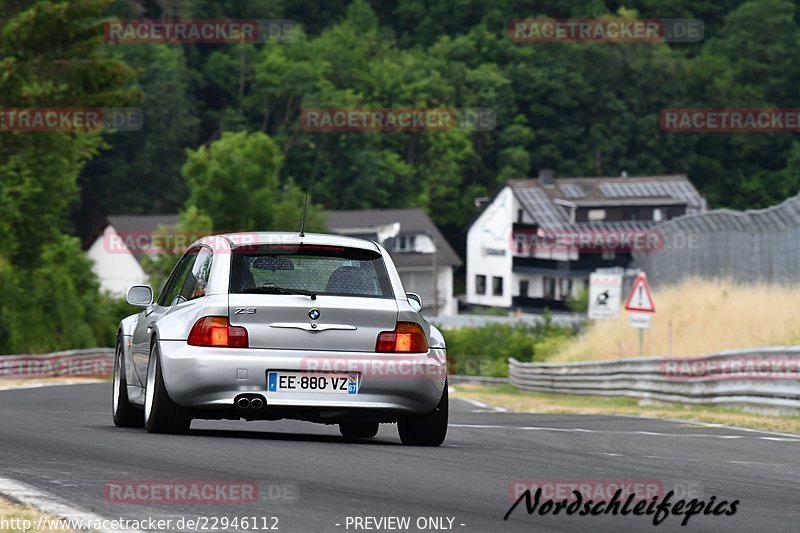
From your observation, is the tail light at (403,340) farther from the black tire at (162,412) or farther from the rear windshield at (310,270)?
the black tire at (162,412)

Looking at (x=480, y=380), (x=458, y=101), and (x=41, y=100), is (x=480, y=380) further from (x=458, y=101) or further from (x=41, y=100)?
(x=458, y=101)

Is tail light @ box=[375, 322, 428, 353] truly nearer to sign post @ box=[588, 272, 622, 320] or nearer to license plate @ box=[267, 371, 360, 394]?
license plate @ box=[267, 371, 360, 394]

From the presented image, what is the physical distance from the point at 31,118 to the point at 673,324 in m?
23.5

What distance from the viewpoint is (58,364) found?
47938mm

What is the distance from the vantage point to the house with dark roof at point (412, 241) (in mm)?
122438

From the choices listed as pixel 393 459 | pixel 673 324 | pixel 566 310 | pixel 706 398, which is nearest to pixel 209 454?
pixel 393 459

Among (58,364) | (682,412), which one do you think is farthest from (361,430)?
(58,364)

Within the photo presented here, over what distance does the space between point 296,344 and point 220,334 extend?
49cm

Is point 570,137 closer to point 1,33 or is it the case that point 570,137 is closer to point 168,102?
point 168,102

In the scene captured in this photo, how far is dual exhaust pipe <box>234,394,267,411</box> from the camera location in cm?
1140

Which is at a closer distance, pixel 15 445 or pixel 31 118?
pixel 15 445

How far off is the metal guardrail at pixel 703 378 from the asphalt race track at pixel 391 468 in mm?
5881

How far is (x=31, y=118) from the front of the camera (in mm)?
53969

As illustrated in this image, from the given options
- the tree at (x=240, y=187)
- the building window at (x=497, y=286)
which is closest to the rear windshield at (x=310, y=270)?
the tree at (x=240, y=187)
